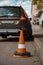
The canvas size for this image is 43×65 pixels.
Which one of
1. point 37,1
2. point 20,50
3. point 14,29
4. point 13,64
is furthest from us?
point 37,1

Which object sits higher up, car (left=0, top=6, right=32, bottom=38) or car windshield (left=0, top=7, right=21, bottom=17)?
car windshield (left=0, top=7, right=21, bottom=17)

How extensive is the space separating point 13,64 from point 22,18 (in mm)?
6249

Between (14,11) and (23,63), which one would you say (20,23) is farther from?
(23,63)

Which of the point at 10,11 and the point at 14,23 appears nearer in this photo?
the point at 14,23

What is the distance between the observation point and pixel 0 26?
590 inches

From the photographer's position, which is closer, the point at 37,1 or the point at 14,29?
the point at 14,29

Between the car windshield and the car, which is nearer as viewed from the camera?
the car

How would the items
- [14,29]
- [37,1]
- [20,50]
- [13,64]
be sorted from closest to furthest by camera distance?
[13,64], [20,50], [14,29], [37,1]

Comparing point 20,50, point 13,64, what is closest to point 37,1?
point 20,50

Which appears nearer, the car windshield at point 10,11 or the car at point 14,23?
the car at point 14,23

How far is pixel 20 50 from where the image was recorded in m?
10.4

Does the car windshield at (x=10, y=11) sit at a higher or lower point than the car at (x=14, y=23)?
higher

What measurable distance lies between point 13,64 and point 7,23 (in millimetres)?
6021

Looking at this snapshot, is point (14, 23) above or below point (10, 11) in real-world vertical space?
below
